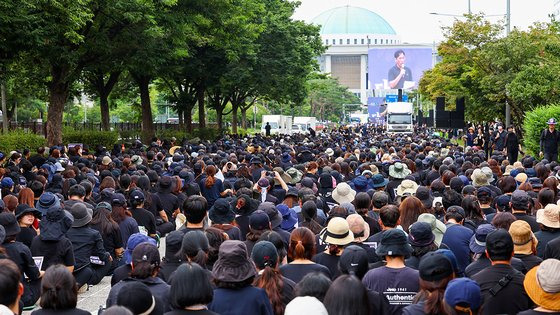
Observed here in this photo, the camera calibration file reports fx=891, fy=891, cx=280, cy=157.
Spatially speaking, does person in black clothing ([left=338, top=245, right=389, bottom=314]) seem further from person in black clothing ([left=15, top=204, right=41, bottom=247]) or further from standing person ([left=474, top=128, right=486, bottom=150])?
standing person ([left=474, top=128, right=486, bottom=150])

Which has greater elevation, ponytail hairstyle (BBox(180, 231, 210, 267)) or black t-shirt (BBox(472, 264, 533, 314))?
ponytail hairstyle (BBox(180, 231, 210, 267))

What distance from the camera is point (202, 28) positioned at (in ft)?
133

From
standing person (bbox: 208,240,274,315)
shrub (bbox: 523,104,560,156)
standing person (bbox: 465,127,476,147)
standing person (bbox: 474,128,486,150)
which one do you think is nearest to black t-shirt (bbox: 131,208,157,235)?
standing person (bbox: 208,240,274,315)

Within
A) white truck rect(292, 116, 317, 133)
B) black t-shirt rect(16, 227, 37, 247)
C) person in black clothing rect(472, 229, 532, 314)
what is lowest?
white truck rect(292, 116, 317, 133)

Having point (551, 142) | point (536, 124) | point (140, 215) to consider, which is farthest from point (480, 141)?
point (140, 215)

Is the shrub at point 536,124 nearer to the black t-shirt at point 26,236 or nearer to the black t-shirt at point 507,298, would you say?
the black t-shirt at point 26,236

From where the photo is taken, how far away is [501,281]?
7102 millimetres

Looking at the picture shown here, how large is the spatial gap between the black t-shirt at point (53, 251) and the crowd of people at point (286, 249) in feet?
0.04

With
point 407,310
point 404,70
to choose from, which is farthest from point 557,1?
point 407,310

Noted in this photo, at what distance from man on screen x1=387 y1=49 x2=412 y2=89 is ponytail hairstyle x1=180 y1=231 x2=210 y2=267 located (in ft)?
366

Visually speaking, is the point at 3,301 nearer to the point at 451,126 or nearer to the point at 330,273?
the point at 330,273

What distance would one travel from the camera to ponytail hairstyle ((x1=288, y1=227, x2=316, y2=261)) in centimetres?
772

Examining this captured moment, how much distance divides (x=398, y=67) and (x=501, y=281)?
373ft

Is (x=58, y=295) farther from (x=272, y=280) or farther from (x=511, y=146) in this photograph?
(x=511, y=146)
